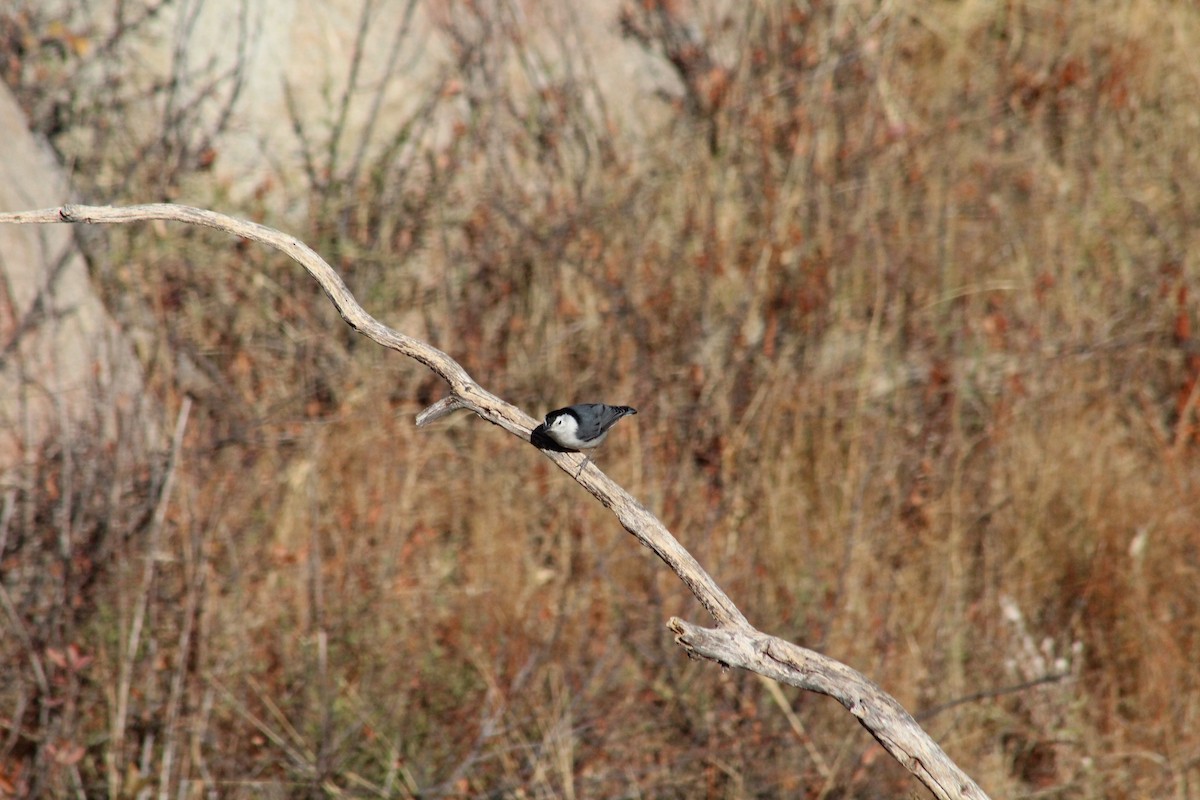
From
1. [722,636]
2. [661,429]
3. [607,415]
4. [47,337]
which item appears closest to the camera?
[722,636]

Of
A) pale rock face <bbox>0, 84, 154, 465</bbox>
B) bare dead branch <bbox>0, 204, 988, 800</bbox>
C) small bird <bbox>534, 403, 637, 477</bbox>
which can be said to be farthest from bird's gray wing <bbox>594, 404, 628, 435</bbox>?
pale rock face <bbox>0, 84, 154, 465</bbox>

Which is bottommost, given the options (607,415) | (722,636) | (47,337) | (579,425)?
(722,636)

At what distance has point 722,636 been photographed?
1631mm

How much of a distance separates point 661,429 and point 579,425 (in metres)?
1.93

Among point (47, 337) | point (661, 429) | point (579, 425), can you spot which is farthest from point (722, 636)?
point (47, 337)

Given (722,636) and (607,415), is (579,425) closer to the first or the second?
(607,415)

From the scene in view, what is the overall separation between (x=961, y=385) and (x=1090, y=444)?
1.59ft

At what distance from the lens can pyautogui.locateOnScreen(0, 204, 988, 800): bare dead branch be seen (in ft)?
5.41

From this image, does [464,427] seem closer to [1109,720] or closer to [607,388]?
[607,388]

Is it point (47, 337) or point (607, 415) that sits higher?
point (47, 337)

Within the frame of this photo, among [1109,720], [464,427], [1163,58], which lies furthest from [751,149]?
[1109,720]

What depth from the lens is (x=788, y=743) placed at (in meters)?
3.29

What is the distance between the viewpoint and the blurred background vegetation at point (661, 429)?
330cm

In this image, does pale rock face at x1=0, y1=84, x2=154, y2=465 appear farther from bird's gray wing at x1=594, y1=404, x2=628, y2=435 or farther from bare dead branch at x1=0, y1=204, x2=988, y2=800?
bare dead branch at x1=0, y1=204, x2=988, y2=800
